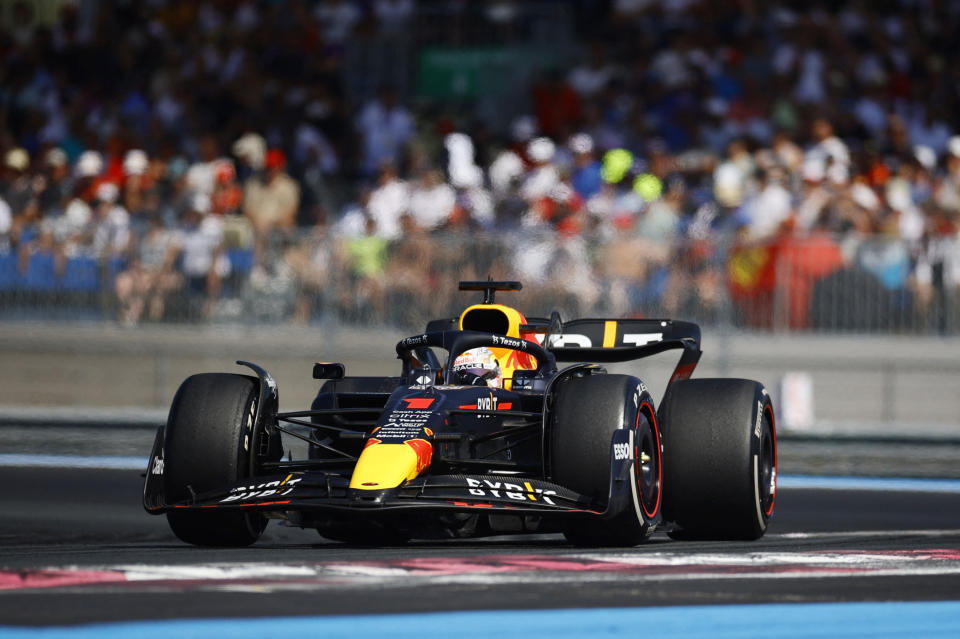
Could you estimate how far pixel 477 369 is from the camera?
8.89 metres

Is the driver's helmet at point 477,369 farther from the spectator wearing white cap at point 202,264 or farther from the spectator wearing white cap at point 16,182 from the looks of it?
the spectator wearing white cap at point 16,182

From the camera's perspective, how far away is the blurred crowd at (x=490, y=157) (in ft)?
55.1

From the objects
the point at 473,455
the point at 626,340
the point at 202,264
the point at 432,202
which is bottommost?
the point at 473,455

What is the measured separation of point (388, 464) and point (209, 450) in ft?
3.29

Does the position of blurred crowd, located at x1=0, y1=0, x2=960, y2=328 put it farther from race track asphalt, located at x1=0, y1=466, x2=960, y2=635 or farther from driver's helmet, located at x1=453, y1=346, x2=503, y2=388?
driver's helmet, located at x1=453, y1=346, x2=503, y2=388

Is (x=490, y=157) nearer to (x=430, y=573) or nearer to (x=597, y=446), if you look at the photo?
(x=597, y=446)

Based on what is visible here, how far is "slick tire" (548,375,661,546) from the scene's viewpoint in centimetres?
764

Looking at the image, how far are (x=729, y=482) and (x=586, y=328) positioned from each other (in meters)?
1.70

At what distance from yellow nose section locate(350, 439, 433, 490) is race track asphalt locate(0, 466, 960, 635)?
12.5 inches

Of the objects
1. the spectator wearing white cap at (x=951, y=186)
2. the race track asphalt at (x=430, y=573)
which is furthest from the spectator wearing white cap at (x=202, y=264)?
the race track asphalt at (x=430, y=573)

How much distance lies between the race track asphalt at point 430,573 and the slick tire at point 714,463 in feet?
0.42

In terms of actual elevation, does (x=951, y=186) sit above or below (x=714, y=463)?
above

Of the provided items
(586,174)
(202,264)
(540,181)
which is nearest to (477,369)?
(202,264)

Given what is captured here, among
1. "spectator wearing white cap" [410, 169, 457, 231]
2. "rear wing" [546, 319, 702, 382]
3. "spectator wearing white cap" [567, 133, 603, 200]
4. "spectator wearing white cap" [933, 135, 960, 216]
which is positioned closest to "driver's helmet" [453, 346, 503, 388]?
"rear wing" [546, 319, 702, 382]
